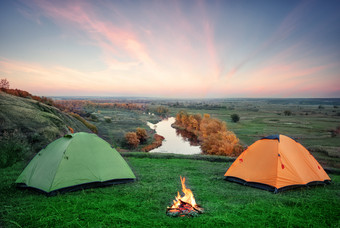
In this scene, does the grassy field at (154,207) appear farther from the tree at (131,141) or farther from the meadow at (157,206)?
the tree at (131,141)

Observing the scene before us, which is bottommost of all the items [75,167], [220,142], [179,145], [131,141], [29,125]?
[179,145]

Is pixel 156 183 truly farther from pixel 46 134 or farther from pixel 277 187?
pixel 46 134

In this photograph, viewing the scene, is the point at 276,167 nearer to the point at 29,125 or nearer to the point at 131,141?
the point at 29,125

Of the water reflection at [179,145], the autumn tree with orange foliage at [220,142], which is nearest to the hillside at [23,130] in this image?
the water reflection at [179,145]

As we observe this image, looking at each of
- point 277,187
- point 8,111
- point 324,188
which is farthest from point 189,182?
point 8,111

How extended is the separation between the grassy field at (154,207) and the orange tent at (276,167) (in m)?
0.48

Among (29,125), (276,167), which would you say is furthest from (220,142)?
(29,125)

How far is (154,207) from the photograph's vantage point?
5.61 meters

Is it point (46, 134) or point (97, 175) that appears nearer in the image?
point (97, 175)

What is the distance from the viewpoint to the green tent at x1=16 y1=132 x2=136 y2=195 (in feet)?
22.6

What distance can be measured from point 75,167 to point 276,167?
8.30 meters

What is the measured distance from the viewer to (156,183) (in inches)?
326

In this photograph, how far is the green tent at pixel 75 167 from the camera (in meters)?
6.88

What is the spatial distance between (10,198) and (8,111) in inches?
468
